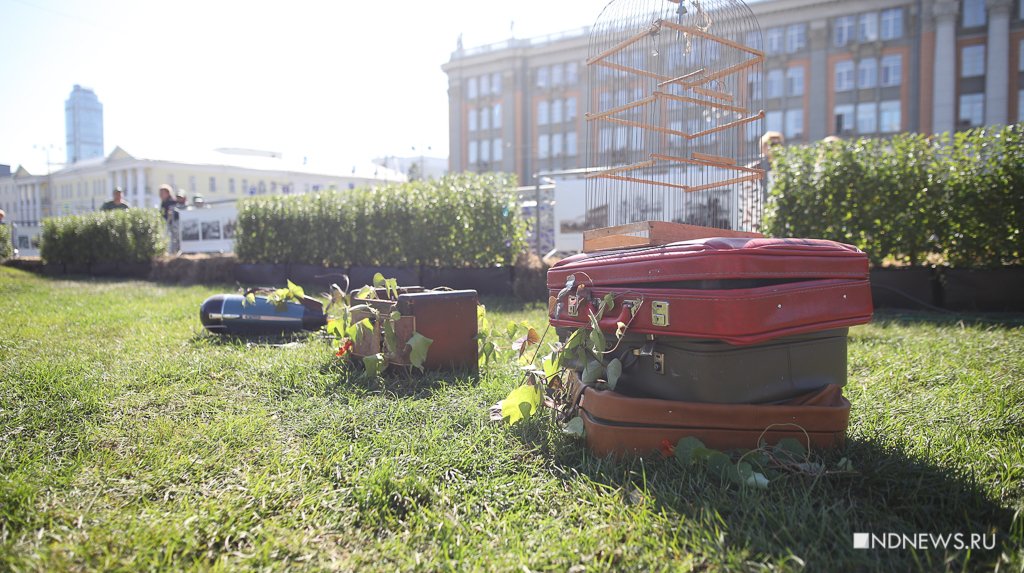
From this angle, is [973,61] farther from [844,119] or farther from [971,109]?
[844,119]

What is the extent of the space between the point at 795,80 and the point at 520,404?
47.4 metres

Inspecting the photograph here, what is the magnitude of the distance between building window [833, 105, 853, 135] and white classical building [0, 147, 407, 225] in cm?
3556

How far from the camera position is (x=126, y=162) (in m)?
60.3

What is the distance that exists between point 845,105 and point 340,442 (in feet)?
156

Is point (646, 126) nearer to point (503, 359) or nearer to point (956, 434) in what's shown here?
point (503, 359)

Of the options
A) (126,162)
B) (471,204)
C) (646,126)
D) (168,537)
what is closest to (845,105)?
(471,204)

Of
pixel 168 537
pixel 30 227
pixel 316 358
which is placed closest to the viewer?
pixel 168 537

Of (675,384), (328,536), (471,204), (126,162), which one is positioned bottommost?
(328,536)

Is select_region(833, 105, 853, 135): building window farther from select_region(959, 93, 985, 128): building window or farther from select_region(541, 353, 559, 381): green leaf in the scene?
select_region(541, 353, 559, 381): green leaf

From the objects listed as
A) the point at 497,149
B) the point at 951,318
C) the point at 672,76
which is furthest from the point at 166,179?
the point at 951,318

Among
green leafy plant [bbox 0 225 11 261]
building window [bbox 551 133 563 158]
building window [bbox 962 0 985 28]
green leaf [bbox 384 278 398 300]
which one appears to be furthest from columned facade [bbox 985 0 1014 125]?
green leafy plant [bbox 0 225 11 261]

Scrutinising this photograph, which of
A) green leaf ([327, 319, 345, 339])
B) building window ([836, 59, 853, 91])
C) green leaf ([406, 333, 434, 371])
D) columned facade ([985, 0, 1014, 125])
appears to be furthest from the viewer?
building window ([836, 59, 853, 91])

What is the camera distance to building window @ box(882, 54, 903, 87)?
132ft

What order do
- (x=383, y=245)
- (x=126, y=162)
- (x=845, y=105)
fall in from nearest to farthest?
(x=383, y=245)
(x=845, y=105)
(x=126, y=162)
